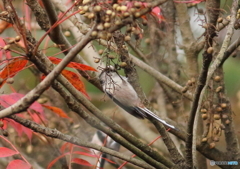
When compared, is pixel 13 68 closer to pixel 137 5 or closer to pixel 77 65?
pixel 77 65

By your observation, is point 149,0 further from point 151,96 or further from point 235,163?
point 151,96

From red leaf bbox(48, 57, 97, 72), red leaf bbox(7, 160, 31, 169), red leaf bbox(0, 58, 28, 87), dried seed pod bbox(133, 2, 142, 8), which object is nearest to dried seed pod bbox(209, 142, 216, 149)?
red leaf bbox(48, 57, 97, 72)

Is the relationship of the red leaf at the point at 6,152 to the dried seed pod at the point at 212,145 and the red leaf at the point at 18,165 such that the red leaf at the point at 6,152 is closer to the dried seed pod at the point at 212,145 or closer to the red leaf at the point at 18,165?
the red leaf at the point at 18,165

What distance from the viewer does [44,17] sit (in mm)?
1938

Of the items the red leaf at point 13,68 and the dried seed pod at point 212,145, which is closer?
the red leaf at point 13,68

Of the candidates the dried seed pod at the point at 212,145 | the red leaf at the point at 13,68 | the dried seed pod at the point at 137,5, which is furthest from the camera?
the dried seed pod at the point at 212,145

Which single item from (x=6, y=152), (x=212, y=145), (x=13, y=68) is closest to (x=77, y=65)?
(x=13, y=68)

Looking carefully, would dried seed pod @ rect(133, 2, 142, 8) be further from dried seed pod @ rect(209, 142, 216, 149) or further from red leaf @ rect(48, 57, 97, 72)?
dried seed pod @ rect(209, 142, 216, 149)

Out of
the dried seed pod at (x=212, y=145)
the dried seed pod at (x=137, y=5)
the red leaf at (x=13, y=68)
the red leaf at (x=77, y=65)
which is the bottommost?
the dried seed pod at (x=137, y=5)

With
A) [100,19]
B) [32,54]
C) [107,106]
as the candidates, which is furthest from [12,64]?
[107,106]

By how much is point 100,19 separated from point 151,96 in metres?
2.37

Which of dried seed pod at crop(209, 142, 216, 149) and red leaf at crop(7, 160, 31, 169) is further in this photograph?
dried seed pod at crop(209, 142, 216, 149)

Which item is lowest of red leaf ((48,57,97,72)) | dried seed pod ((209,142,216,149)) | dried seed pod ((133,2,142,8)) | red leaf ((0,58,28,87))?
dried seed pod ((133,2,142,8))

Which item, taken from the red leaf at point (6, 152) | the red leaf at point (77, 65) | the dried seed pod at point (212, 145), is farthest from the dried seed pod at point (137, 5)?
the dried seed pod at point (212, 145)
